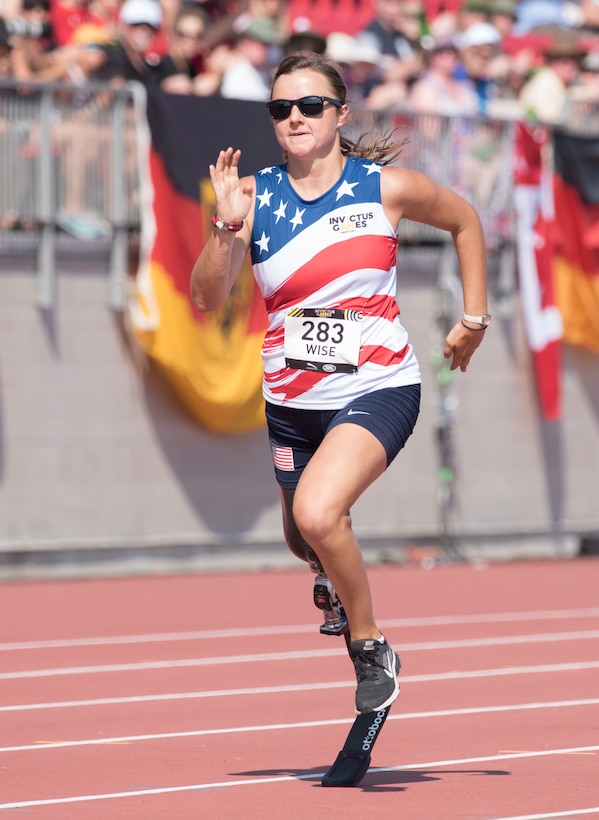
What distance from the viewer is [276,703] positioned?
28.8ft

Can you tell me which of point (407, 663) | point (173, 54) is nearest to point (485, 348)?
point (173, 54)

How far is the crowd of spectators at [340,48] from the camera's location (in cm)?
1574

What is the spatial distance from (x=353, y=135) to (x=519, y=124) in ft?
7.19

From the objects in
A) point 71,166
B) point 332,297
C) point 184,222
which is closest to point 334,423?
point 332,297

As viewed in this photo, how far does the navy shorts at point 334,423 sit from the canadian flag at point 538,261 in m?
11.8

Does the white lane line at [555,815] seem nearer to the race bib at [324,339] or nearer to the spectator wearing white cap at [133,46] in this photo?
the race bib at [324,339]

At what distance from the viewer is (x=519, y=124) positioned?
18016 mm

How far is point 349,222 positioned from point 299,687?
359 centimetres

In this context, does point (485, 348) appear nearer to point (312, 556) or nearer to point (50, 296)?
point (50, 296)

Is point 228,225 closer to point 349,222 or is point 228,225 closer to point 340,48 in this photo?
point 349,222

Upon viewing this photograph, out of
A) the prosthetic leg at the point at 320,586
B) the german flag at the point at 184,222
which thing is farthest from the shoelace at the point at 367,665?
the german flag at the point at 184,222

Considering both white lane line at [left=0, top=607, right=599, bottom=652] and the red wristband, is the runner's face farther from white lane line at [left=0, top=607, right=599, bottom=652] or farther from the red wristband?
white lane line at [left=0, top=607, right=599, bottom=652]

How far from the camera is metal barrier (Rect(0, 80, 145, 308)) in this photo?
15117mm

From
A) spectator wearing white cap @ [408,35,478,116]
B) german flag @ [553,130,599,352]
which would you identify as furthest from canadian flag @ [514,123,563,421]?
spectator wearing white cap @ [408,35,478,116]
